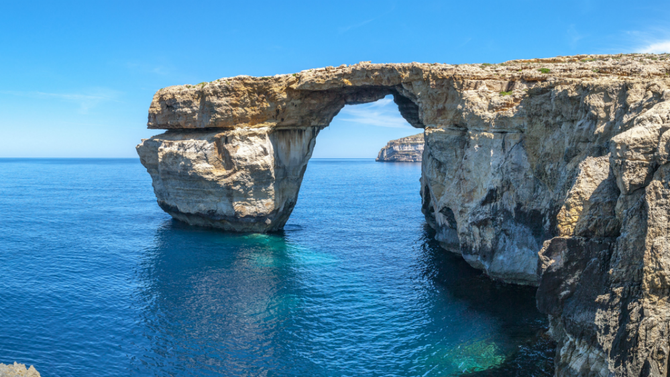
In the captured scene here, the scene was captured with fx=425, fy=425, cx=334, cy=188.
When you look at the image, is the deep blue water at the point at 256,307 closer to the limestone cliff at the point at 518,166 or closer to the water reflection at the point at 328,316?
the water reflection at the point at 328,316

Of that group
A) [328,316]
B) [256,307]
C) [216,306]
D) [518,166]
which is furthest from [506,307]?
[216,306]

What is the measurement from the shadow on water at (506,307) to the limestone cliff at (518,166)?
1.27 meters

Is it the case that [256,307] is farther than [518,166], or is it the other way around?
[256,307]

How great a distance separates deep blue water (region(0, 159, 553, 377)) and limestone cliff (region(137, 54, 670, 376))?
10.7 ft

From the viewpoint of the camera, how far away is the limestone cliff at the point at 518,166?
41.0ft

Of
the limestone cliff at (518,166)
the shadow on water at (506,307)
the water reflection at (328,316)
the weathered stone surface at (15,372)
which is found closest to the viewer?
the limestone cliff at (518,166)

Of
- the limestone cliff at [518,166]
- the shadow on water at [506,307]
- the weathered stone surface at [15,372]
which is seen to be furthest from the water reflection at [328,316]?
the weathered stone surface at [15,372]

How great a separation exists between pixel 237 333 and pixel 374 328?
7159 mm

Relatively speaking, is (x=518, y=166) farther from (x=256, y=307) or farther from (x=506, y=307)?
(x=256, y=307)

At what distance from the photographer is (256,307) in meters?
25.3

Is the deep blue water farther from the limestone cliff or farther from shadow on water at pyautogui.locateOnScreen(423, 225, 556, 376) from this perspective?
the limestone cliff

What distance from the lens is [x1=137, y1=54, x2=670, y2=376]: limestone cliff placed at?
41.0ft

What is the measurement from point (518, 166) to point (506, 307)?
8255mm

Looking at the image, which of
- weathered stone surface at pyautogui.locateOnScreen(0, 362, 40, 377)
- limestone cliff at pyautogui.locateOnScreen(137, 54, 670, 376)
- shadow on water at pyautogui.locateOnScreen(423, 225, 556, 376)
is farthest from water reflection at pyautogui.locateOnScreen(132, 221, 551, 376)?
weathered stone surface at pyautogui.locateOnScreen(0, 362, 40, 377)
